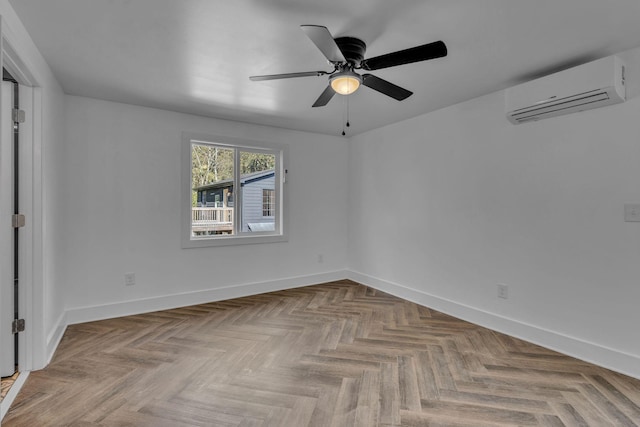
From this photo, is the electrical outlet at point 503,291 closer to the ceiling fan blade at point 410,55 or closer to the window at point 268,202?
the ceiling fan blade at point 410,55

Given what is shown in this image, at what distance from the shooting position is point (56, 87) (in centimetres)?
278

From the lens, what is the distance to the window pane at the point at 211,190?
3938 mm

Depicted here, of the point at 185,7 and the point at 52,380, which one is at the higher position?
Answer: the point at 185,7

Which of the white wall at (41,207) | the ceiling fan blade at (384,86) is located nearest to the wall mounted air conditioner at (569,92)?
the ceiling fan blade at (384,86)

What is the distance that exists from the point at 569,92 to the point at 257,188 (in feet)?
11.3

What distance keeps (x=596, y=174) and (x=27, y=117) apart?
4.18m

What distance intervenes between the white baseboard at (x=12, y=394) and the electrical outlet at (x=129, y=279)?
1.27m

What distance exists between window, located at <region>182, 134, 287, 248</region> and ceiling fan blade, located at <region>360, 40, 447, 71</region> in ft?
8.38

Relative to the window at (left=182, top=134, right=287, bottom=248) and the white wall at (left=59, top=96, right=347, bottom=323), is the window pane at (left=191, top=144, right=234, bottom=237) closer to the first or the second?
the window at (left=182, top=134, right=287, bottom=248)

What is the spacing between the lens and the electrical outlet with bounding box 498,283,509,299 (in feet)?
9.97

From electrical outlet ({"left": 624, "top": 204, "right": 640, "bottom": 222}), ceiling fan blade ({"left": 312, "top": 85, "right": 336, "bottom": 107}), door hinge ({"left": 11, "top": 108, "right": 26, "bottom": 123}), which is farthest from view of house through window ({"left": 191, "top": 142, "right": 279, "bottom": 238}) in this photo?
electrical outlet ({"left": 624, "top": 204, "right": 640, "bottom": 222})

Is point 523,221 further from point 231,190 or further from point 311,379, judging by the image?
point 231,190

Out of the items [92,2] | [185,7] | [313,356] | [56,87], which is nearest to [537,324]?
[313,356]

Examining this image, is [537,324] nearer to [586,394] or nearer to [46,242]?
[586,394]
